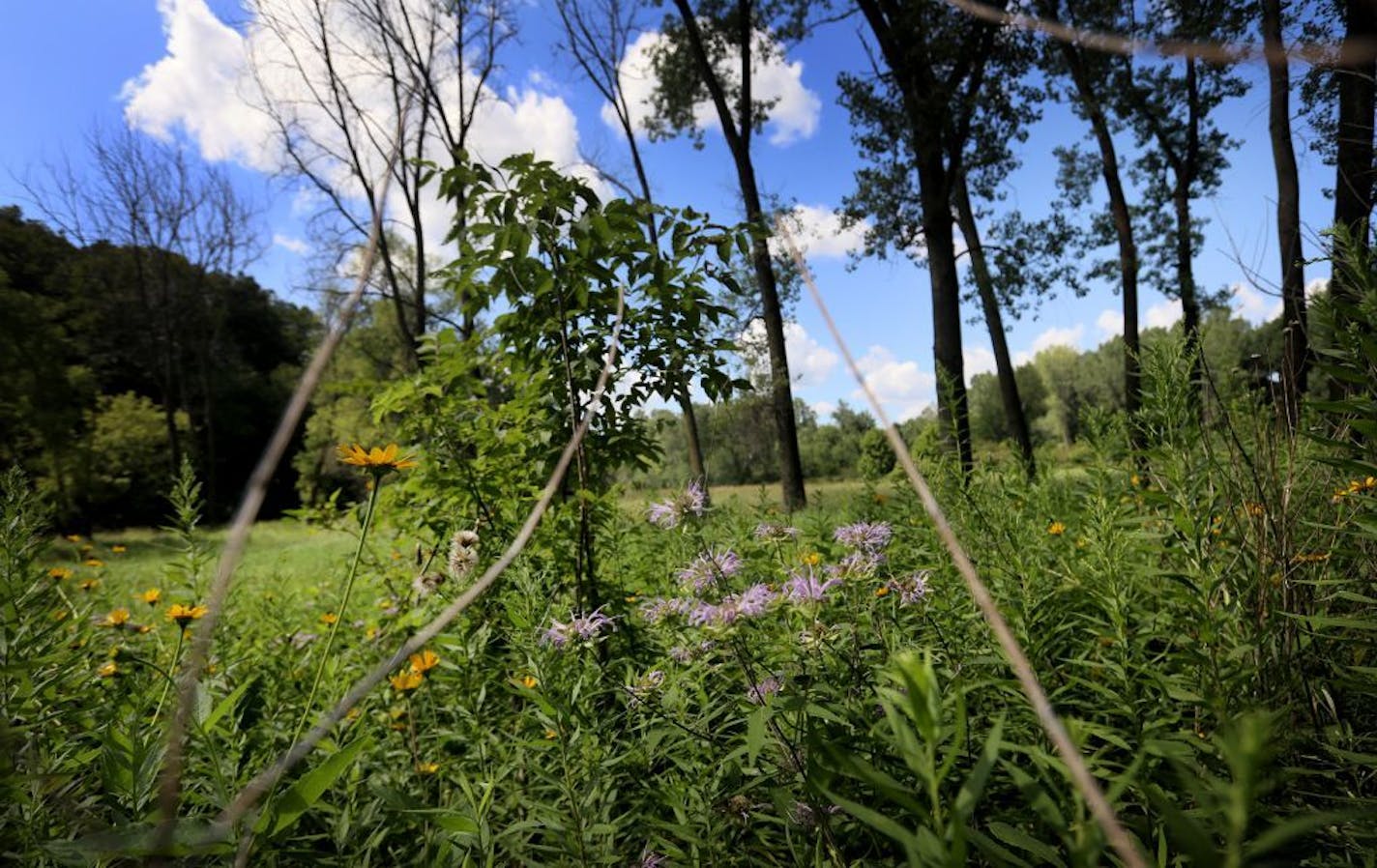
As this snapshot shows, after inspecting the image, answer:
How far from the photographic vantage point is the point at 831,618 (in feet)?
5.71

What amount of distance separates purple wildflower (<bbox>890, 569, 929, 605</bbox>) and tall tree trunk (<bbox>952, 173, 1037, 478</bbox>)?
10.6 m

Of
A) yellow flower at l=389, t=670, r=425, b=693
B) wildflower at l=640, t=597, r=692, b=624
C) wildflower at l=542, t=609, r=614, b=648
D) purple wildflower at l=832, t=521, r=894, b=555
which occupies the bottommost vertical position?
yellow flower at l=389, t=670, r=425, b=693

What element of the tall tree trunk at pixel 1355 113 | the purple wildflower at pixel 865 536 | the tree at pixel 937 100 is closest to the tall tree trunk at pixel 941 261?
the tree at pixel 937 100

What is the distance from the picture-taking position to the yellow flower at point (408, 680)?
1.82 metres

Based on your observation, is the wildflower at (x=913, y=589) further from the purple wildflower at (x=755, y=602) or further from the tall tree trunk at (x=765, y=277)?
the tall tree trunk at (x=765, y=277)

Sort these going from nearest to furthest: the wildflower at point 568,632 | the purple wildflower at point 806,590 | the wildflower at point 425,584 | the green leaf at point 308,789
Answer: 1. the green leaf at point 308,789
2. the purple wildflower at point 806,590
3. the wildflower at point 568,632
4. the wildflower at point 425,584

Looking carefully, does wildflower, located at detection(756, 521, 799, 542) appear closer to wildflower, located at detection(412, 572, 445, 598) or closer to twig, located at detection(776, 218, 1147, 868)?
twig, located at detection(776, 218, 1147, 868)

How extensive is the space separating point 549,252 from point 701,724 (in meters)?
1.57

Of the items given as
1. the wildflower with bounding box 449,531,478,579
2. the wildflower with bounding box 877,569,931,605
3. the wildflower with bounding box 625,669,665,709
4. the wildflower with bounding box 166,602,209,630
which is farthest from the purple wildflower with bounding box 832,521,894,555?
the wildflower with bounding box 166,602,209,630

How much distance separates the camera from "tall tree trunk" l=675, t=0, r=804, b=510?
9.24 m

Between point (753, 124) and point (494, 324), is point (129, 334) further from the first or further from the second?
point (494, 324)

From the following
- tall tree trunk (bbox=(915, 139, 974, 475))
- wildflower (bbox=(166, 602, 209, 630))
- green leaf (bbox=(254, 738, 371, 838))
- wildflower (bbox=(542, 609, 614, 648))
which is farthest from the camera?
tall tree trunk (bbox=(915, 139, 974, 475))

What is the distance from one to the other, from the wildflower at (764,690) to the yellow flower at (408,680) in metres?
1.07

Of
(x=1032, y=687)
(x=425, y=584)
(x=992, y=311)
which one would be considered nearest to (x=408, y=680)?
(x=425, y=584)
